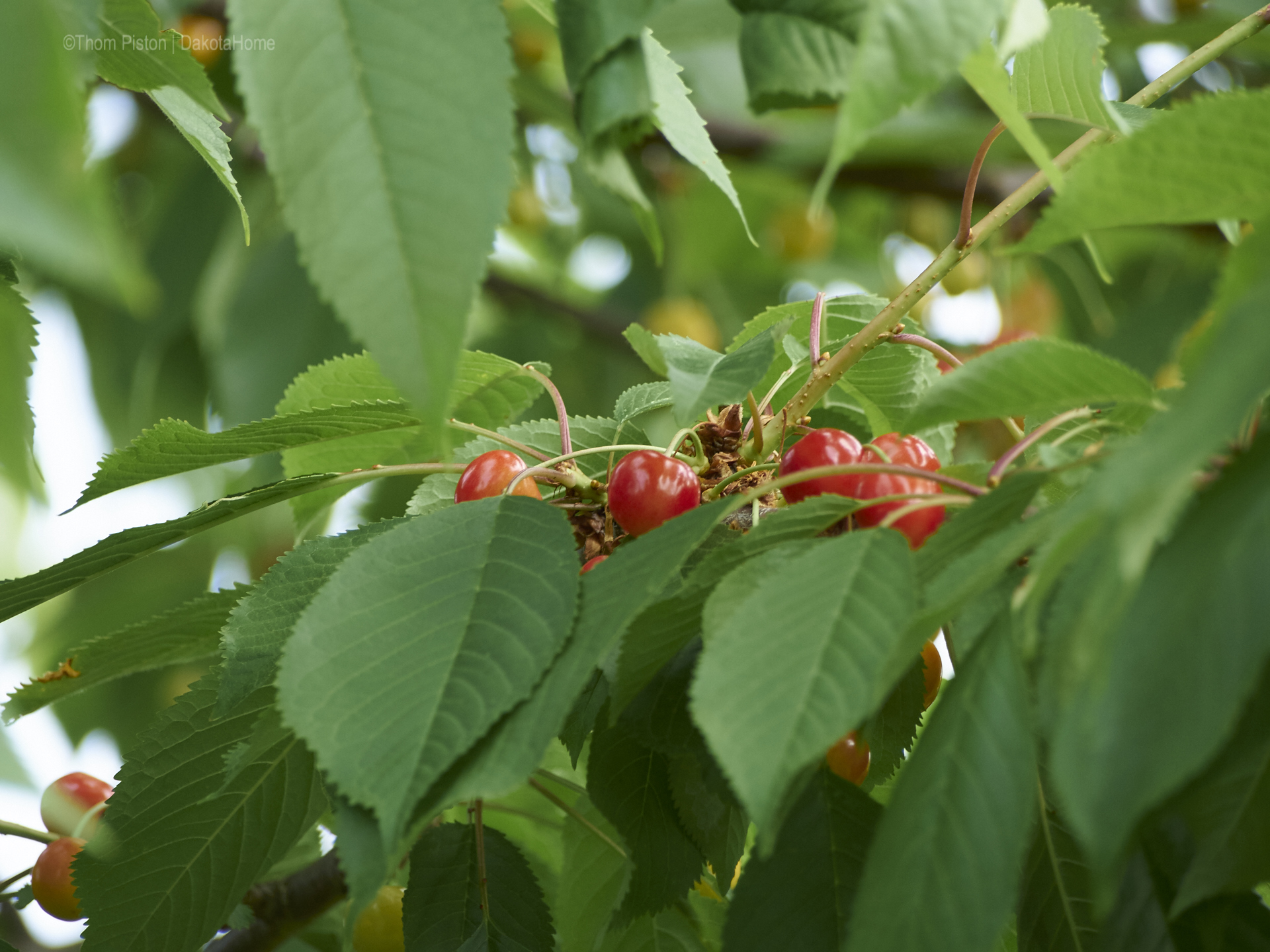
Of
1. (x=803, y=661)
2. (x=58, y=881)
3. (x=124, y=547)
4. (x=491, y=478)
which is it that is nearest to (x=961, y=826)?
(x=803, y=661)

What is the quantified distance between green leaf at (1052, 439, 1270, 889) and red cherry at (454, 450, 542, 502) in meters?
0.30

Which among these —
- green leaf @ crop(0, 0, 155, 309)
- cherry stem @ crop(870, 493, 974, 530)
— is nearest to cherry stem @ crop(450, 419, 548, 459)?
cherry stem @ crop(870, 493, 974, 530)

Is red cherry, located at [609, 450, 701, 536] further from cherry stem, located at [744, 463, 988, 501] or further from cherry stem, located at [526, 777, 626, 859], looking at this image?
cherry stem, located at [526, 777, 626, 859]

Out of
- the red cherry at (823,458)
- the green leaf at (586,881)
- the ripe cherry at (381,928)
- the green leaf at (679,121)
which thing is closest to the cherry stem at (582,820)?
the green leaf at (586,881)

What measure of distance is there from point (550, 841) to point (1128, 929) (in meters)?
0.46

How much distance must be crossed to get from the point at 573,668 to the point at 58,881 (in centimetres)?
45

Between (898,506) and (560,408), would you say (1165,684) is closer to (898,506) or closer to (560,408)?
(898,506)

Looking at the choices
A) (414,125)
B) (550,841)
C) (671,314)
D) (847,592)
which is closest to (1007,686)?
(847,592)

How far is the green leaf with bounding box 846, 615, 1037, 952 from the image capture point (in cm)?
28

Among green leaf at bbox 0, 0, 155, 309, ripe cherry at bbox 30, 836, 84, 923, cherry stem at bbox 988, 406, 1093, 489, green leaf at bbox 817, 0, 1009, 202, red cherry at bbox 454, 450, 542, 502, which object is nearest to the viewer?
green leaf at bbox 0, 0, 155, 309

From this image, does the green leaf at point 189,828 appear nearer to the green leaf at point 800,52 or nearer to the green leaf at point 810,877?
the green leaf at point 810,877

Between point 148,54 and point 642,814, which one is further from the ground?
point 148,54

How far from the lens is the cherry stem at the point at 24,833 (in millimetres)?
638

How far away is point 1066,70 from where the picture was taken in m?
0.49
